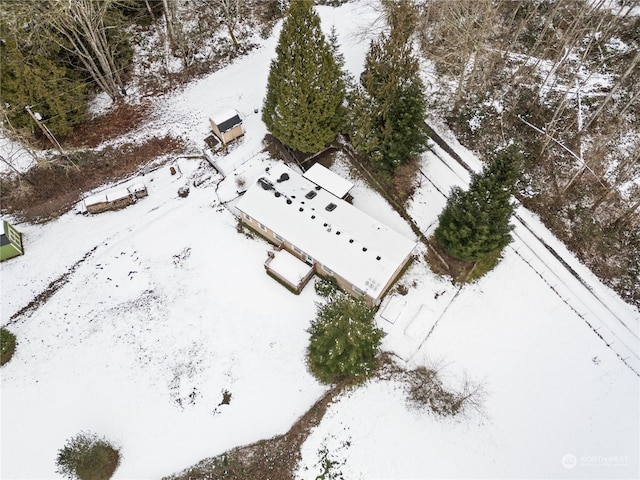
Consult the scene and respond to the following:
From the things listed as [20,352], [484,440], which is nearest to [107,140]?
[20,352]

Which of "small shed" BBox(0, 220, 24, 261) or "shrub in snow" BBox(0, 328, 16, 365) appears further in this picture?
"small shed" BBox(0, 220, 24, 261)

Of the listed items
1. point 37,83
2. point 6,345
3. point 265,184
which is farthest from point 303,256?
point 37,83

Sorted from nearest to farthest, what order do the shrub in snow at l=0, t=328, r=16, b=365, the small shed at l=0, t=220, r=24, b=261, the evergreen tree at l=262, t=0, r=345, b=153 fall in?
the evergreen tree at l=262, t=0, r=345, b=153
the shrub in snow at l=0, t=328, r=16, b=365
the small shed at l=0, t=220, r=24, b=261

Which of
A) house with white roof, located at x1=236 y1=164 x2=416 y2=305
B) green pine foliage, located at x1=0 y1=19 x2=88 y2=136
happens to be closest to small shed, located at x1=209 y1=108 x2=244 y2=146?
house with white roof, located at x1=236 y1=164 x2=416 y2=305

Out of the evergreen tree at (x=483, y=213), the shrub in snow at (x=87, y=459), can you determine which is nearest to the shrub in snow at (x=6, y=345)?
the shrub in snow at (x=87, y=459)

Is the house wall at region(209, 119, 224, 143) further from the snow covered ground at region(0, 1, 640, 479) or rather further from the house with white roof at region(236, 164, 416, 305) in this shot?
the house with white roof at region(236, 164, 416, 305)

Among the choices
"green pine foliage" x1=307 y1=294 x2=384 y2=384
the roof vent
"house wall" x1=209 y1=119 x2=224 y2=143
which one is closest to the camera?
"green pine foliage" x1=307 y1=294 x2=384 y2=384

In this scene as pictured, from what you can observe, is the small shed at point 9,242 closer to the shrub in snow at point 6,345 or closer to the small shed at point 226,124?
the shrub in snow at point 6,345
